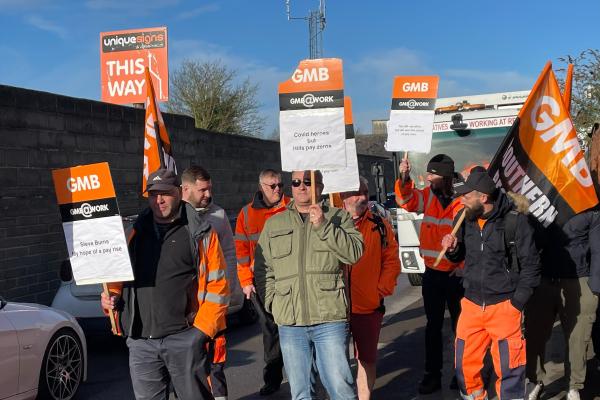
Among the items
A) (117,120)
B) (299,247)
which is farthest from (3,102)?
(299,247)

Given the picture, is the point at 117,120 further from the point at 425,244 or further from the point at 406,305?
the point at 425,244

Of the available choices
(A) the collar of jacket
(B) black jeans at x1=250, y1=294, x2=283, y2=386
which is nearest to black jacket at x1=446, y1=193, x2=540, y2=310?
(B) black jeans at x1=250, y1=294, x2=283, y2=386

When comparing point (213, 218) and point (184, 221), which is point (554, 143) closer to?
point (213, 218)

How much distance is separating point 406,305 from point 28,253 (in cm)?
581

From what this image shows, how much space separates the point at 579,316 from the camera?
18.4 ft

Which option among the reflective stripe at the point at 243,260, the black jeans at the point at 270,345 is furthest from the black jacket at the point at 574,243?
the reflective stripe at the point at 243,260

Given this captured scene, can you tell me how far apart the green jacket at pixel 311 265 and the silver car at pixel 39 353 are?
8.16 feet

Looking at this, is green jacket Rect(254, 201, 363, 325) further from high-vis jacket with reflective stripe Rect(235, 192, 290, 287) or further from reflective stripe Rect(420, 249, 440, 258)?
reflective stripe Rect(420, 249, 440, 258)

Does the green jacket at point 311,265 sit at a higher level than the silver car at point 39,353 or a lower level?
higher

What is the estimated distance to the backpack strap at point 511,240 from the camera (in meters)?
4.68

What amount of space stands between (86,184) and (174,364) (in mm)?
1207

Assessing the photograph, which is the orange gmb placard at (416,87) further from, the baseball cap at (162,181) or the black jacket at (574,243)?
the baseball cap at (162,181)

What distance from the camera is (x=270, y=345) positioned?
5.96m

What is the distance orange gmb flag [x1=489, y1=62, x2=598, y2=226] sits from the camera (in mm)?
5340
